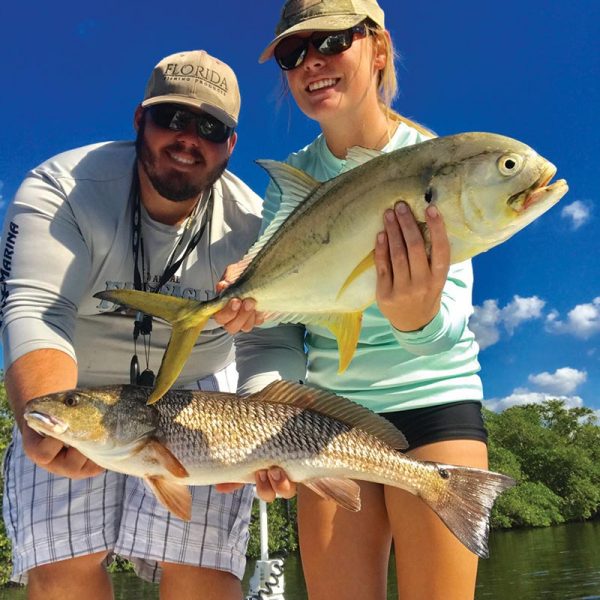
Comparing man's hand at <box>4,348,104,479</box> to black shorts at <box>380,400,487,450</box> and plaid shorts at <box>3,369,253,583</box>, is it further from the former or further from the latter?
black shorts at <box>380,400,487,450</box>

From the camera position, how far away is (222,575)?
4289mm

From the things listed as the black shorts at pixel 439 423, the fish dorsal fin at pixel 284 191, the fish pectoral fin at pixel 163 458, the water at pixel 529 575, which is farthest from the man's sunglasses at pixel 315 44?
the water at pixel 529 575

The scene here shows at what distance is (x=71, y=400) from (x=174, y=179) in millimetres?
1600

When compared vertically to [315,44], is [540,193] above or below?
below

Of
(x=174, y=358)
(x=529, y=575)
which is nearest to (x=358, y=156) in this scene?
(x=174, y=358)

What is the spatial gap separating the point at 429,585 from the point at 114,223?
2.67 m

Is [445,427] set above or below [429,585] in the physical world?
above

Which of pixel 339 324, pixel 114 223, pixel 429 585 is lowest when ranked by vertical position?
pixel 429 585

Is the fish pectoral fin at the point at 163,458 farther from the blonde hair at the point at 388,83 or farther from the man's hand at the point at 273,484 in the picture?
the blonde hair at the point at 388,83

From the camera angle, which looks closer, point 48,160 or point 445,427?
point 445,427

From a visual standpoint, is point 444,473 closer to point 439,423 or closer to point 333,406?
point 439,423

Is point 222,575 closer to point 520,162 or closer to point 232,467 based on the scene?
point 232,467

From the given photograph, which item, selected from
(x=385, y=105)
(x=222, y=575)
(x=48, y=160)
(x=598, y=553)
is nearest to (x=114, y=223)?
(x=48, y=160)

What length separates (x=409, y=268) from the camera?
2.88 meters
